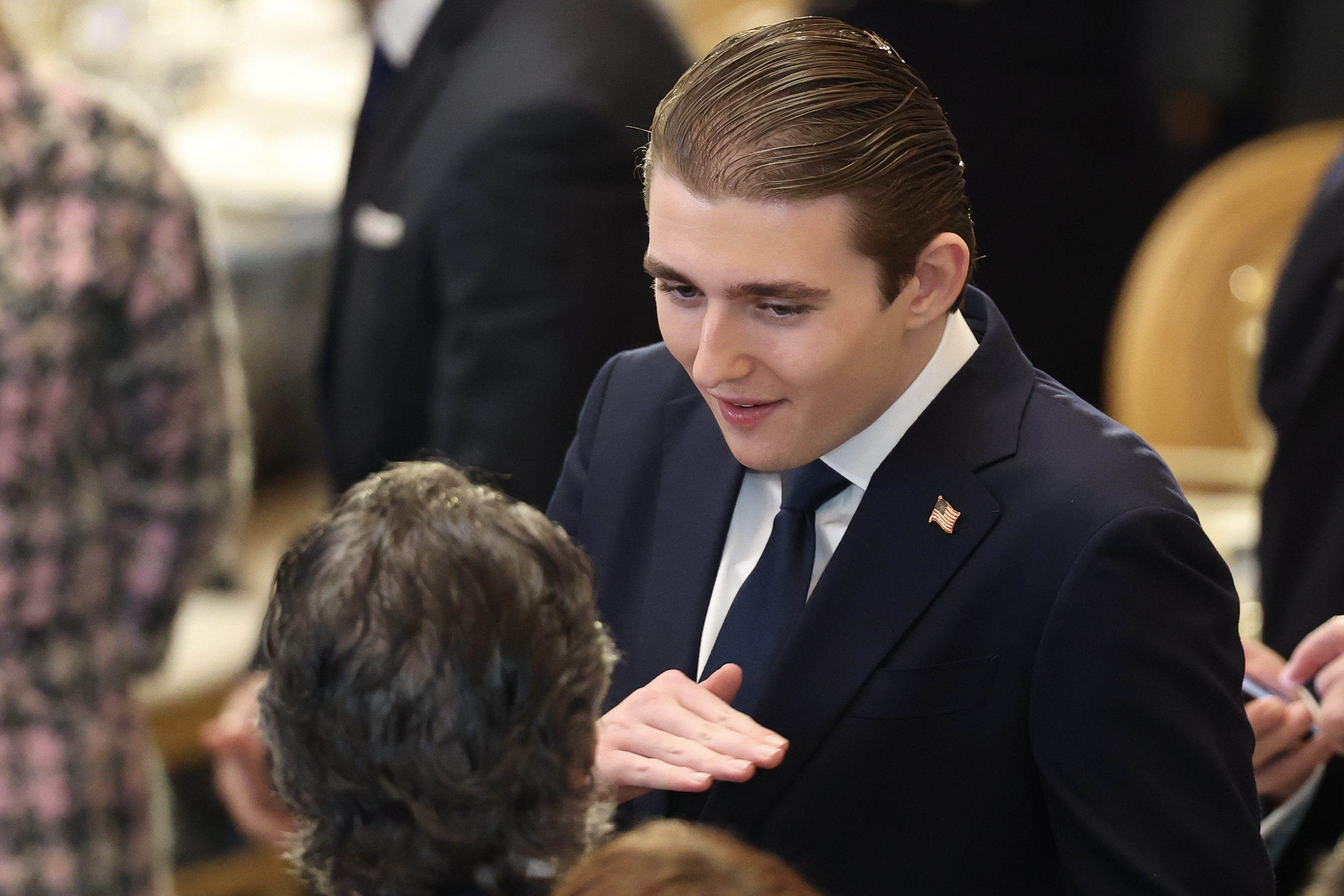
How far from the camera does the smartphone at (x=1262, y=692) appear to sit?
1407 mm

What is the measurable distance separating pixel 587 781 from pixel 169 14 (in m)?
3.87

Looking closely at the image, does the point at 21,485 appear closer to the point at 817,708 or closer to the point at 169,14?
the point at 817,708

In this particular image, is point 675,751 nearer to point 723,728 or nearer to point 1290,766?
point 723,728

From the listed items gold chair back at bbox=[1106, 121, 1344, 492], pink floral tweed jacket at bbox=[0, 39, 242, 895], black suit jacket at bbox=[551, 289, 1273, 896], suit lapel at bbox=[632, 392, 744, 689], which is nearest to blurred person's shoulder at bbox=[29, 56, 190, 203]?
pink floral tweed jacket at bbox=[0, 39, 242, 895]

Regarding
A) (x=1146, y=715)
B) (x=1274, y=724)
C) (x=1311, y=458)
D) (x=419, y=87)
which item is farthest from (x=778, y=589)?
(x=419, y=87)

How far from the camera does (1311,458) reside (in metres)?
1.82

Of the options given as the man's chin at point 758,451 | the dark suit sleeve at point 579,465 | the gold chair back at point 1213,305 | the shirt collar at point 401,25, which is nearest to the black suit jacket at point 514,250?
the shirt collar at point 401,25

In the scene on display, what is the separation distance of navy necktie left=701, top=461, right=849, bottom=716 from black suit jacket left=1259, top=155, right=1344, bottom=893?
2.48 feet

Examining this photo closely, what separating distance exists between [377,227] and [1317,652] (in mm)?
1302

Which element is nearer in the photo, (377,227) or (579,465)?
(579,465)

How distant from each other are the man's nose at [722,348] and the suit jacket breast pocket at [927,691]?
25 centimetres

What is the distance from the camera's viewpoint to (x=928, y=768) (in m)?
1.21

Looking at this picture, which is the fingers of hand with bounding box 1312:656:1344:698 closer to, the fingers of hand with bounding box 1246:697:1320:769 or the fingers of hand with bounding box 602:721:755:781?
the fingers of hand with bounding box 1246:697:1320:769

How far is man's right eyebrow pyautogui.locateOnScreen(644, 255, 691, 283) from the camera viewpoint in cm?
117
